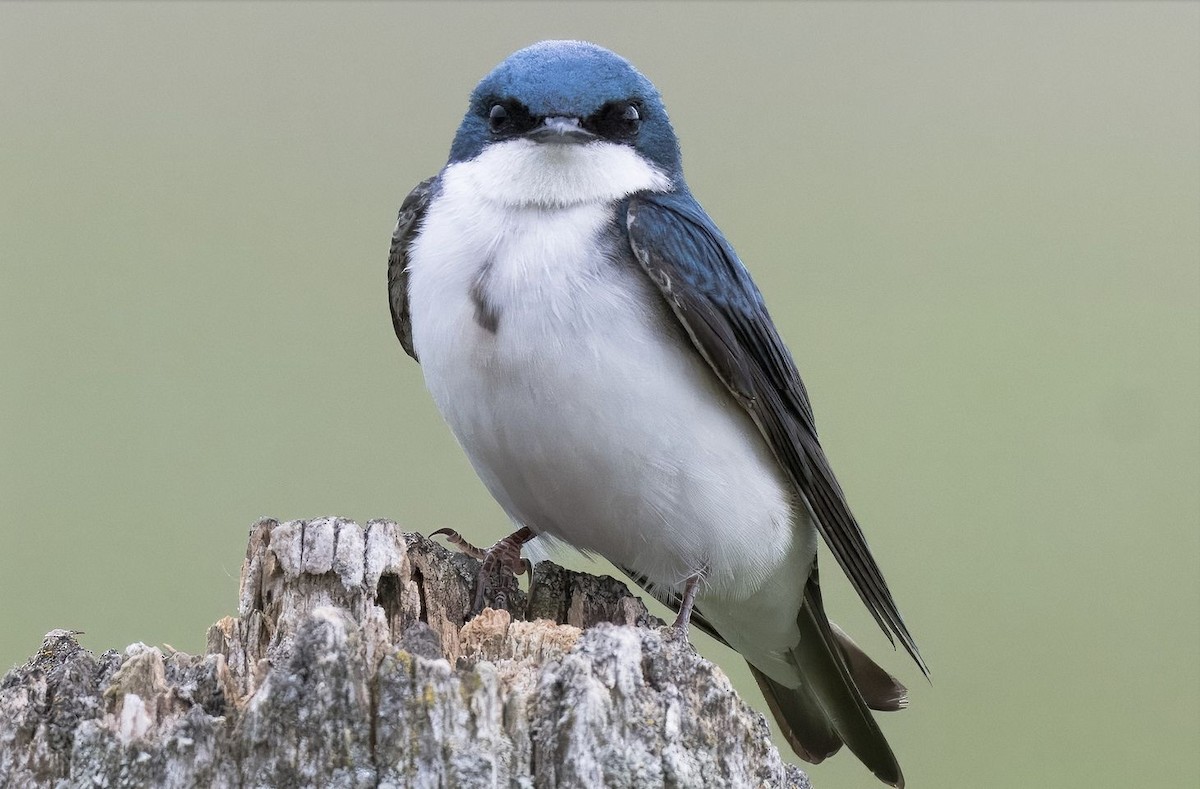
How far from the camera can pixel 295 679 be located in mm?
2133

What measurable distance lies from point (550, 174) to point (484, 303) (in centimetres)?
37

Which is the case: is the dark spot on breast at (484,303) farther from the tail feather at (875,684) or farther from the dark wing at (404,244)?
the tail feather at (875,684)

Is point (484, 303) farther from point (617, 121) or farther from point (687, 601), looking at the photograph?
point (687, 601)

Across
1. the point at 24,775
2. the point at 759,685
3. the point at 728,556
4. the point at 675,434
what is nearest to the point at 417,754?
the point at 24,775

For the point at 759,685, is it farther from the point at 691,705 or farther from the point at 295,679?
the point at 295,679

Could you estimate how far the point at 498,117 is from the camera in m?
3.50

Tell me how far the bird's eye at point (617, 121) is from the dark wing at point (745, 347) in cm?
18

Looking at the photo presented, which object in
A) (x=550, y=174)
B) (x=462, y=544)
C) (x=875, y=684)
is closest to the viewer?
(x=550, y=174)

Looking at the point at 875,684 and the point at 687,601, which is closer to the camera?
the point at 687,601

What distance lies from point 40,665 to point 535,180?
63.4 inches

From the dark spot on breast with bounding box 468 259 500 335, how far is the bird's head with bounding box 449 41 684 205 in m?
0.21

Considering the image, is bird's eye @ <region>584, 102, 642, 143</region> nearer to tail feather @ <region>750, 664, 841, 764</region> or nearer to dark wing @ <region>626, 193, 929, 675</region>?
dark wing @ <region>626, 193, 929, 675</region>

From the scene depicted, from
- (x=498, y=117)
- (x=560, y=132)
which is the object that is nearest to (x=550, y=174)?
(x=560, y=132)

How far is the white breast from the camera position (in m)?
3.28
